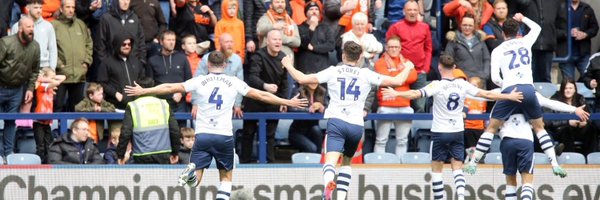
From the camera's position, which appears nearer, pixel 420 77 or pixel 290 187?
pixel 290 187

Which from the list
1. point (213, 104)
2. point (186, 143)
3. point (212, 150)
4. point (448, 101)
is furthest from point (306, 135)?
point (213, 104)

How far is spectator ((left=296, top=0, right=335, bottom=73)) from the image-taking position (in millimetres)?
21719

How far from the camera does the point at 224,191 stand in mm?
18469

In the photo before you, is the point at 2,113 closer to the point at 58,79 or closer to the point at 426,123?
the point at 58,79

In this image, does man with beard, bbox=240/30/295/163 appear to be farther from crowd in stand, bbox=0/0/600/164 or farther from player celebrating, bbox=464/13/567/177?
player celebrating, bbox=464/13/567/177

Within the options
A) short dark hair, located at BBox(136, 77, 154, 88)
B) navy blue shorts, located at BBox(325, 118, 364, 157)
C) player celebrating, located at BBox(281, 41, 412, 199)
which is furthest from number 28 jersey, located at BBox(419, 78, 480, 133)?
short dark hair, located at BBox(136, 77, 154, 88)

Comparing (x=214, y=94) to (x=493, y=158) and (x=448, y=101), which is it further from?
(x=493, y=158)

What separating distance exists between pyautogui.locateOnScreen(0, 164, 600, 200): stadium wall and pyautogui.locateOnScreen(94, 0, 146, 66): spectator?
211cm

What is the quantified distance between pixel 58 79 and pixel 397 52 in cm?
456

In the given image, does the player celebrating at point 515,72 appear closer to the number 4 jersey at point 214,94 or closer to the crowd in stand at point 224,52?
the crowd in stand at point 224,52

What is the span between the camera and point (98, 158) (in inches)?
798

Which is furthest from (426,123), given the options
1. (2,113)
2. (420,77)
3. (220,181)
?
(2,113)

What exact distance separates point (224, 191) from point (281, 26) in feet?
12.6

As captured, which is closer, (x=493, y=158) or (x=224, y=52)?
(x=224, y=52)
